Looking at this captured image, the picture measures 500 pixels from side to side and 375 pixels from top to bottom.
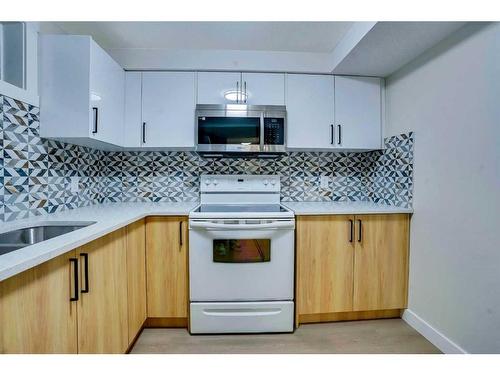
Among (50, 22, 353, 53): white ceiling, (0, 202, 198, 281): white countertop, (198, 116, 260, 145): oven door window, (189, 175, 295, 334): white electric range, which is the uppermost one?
(50, 22, 353, 53): white ceiling

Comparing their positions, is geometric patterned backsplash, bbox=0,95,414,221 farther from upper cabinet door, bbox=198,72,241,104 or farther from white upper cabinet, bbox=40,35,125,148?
upper cabinet door, bbox=198,72,241,104

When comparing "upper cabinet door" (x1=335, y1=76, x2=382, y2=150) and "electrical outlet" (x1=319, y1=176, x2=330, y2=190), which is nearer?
"upper cabinet door" (x1=335, y1=76, x2=382, y2=150)

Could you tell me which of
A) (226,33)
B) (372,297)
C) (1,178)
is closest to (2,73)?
(1,178)

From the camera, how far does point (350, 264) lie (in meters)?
1.80

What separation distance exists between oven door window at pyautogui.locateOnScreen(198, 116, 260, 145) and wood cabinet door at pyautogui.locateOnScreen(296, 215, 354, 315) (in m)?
0.77

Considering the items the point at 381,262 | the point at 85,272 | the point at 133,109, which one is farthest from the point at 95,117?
the point at 381,262

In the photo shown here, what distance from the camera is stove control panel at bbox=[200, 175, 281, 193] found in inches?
87.0

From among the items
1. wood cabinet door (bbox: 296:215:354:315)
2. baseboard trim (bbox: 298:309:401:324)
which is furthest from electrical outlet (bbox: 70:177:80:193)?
baseboard trim (bbox: 298:309:401:324)

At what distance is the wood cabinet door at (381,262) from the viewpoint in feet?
5.92

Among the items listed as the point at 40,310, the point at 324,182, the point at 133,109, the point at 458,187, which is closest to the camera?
the point at 40,310

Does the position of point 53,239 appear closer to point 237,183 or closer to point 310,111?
point 237,183

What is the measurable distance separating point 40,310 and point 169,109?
1.60 metres

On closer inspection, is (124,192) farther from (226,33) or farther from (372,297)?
(372,297)

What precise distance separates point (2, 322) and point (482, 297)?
207cm
